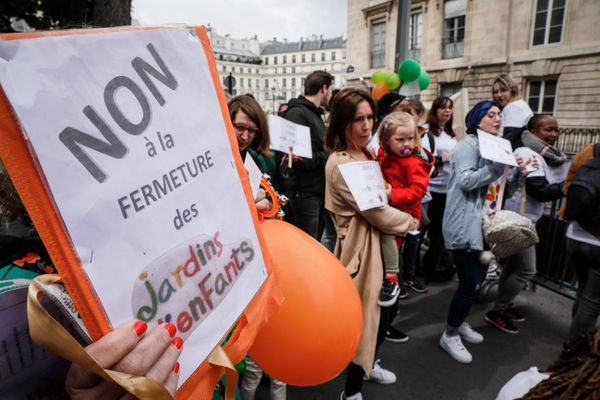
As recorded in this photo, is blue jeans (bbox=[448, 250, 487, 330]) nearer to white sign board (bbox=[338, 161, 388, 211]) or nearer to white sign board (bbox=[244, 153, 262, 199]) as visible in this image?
white sign board (bbox=[338, 161, 388, 211])

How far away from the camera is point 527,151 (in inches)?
116

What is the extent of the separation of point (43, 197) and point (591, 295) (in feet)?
10.0

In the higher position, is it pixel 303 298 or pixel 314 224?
pixel 303 298

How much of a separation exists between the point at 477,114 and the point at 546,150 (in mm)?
1028

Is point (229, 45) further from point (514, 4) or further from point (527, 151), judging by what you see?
point (527, 151)

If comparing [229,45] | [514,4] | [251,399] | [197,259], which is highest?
[229,45]

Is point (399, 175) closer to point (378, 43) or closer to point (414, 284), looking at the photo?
point (414, 284)

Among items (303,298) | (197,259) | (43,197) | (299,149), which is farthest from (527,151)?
(43,197)

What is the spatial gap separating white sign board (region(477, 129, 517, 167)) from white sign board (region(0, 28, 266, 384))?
204 cm

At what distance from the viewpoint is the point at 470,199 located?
2.59 meters

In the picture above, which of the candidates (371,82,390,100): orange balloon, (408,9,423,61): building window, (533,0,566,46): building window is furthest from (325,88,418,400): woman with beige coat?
(408,9,423,61): building window

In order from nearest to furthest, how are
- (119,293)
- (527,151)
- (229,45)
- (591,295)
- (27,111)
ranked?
(27,111), (119,293), (591,295), (527,151), (229,45)

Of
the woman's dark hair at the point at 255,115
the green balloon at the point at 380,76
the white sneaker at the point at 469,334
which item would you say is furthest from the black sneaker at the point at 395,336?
the green balloon at the point at 380,76

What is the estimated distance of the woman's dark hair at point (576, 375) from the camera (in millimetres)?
904
